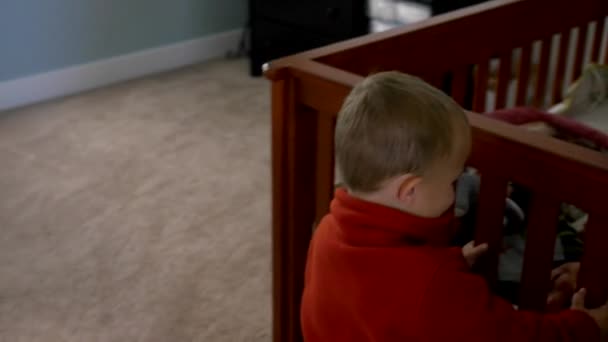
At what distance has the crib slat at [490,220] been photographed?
129cm

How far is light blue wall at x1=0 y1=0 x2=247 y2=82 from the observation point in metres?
3.42

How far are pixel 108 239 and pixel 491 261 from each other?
1.43m

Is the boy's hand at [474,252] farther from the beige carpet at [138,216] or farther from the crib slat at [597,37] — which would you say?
the crib slat at [597,37]

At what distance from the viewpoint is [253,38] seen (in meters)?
3.80

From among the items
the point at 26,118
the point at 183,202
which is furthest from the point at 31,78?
the point at 183,202

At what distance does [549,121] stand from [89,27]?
2.37 meters

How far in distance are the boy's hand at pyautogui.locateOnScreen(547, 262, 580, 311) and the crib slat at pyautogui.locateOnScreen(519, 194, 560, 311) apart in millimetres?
71

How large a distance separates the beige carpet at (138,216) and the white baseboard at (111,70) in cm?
8

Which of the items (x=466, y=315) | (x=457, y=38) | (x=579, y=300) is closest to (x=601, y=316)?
(x=579, y=300)

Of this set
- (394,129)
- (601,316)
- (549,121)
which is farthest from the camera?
(549,121)

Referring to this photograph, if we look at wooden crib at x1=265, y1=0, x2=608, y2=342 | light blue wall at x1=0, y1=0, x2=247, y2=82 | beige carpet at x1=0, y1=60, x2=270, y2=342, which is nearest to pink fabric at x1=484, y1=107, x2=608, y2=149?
wooden crib at x1=265, y1=0, x2=608, y2=342

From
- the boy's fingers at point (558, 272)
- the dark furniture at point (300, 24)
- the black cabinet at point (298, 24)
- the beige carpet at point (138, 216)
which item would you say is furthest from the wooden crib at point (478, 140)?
the black cabinet at point (298, 24)

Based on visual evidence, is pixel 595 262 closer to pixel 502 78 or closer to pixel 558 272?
pixel 558 272

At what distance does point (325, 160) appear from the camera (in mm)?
1553
